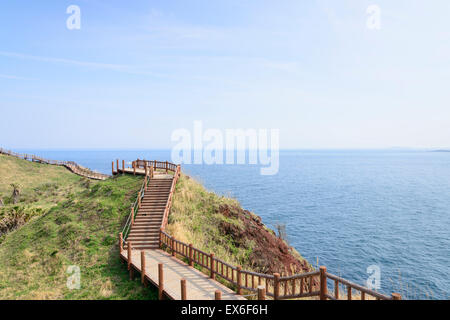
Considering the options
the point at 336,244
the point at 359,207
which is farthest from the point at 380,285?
the point at 359,207

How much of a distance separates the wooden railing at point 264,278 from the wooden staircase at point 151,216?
3.87 feet

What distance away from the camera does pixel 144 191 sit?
24219 millimetres

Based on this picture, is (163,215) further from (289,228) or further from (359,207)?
(359,207)

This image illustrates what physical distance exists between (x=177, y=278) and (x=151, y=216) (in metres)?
8.41

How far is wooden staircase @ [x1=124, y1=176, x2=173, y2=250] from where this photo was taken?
1881 centimetres

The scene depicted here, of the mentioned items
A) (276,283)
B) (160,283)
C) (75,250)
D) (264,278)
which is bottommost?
(75,250)

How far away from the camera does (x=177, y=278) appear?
13516 mm

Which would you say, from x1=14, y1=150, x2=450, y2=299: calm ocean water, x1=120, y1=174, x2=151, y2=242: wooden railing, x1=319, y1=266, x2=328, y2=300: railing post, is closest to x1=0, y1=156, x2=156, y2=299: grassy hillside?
x1=120, y1=174, x2=151, y2=242: wooden railing

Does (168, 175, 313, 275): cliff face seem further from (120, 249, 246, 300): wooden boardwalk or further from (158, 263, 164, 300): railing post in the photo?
(158, 263, 164, 300): railing post

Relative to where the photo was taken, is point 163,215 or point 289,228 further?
point 289,228

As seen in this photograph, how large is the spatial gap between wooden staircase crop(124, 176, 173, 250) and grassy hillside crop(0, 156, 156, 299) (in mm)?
1331

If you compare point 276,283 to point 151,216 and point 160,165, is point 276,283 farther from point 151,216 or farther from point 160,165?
point 160,165

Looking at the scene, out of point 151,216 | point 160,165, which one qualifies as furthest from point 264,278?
point 160,165
